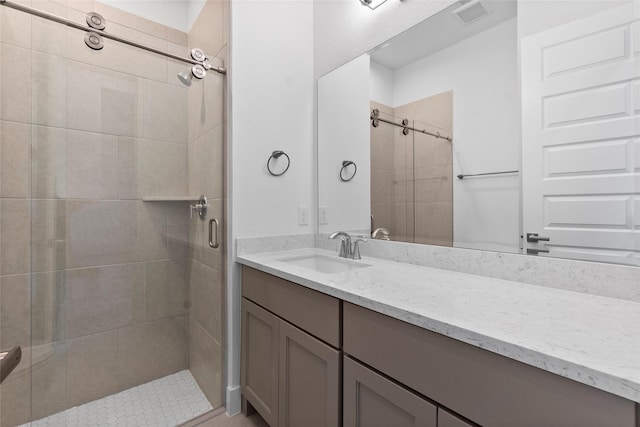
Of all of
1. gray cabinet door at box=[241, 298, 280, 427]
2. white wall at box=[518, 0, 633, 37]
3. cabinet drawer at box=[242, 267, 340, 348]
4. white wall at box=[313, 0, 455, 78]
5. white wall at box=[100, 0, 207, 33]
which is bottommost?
gray cabinet door at box=[241, 298, 280, 427]

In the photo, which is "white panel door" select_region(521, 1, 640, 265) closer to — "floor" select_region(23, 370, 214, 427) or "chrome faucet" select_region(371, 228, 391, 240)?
"chrome faucet" select_region(371, 228, 391, 240)

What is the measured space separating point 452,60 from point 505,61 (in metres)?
0.22

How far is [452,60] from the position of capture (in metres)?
1.27

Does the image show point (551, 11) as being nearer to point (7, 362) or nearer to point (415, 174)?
point (415, 174)

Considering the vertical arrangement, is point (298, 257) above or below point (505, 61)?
below

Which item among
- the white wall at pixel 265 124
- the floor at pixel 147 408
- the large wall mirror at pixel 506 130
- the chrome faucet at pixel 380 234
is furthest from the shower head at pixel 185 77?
the floor at pixel 147 408

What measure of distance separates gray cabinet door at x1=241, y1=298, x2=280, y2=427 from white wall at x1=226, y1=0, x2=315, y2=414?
9 cm

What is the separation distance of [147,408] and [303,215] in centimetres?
133

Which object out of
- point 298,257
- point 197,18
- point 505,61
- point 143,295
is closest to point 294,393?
point 298,257

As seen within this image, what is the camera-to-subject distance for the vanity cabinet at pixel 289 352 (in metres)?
0.99

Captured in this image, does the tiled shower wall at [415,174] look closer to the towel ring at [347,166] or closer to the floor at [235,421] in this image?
the towel ring at [347,166]

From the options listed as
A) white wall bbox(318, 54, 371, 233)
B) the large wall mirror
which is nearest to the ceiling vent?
the large wall mirror

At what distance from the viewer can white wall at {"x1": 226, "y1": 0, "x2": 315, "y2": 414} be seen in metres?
1.57

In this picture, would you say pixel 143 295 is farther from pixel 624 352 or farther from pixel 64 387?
pixel 624 352
